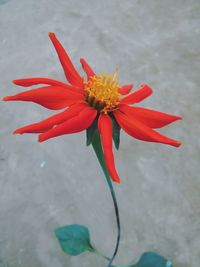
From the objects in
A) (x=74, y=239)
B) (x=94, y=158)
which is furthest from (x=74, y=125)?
(x=94, y=158)

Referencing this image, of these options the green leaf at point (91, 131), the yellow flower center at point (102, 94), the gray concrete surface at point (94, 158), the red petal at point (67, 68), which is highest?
the red petal at point (67, 68)

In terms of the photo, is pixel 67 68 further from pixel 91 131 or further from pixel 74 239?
pixel 74 239

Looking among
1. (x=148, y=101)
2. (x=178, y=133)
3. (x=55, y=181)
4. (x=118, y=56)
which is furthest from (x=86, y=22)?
(x=55, y=181)

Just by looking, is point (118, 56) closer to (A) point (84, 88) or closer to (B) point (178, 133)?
(B) point (178, 133)

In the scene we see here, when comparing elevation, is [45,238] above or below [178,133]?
below

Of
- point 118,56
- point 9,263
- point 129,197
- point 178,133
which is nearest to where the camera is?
point 9,263

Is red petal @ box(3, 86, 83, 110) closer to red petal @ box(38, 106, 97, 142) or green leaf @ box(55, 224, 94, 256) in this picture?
red petal @ box(38, 106, 97, 142)

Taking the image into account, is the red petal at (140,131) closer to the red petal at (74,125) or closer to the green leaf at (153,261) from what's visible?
the red petal at (74,125)

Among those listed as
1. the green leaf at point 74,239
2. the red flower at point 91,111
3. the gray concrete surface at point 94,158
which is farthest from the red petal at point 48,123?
the gray concrete surface at point 94,158
